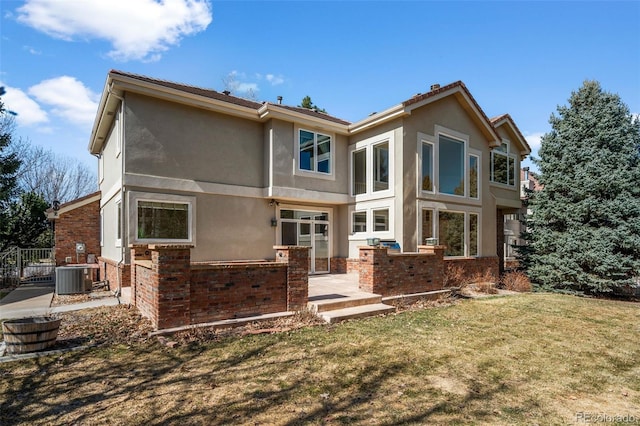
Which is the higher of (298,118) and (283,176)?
(298,118)

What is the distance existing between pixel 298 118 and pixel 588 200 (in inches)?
456

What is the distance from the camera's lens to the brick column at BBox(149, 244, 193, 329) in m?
6.09

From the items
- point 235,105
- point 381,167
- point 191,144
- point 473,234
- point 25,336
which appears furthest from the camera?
point 473,234

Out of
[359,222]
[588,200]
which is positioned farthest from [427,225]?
[588,200]

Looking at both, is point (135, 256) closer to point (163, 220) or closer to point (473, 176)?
point (163, 220)

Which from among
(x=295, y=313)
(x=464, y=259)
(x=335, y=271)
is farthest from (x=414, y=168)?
(x=295, y=313)

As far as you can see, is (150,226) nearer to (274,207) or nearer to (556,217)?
(274,207)

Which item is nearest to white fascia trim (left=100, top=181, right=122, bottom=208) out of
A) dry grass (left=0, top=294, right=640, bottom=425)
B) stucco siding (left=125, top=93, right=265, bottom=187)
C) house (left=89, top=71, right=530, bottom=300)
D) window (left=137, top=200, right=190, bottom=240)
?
house (left=89, top=71, right=530, bottom=300)

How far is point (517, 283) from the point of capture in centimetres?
1395

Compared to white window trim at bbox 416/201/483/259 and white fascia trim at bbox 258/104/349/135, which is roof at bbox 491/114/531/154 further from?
white fascia trim at bbox 258/104/349/135

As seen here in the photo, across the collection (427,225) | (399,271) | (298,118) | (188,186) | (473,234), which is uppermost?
(298,118)

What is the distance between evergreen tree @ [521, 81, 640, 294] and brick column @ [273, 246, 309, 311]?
448 inches

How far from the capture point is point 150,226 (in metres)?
10.6

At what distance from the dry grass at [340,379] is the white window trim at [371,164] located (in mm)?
6570
